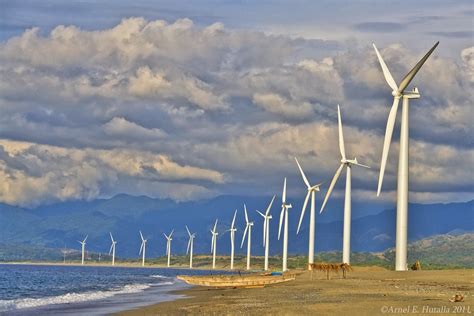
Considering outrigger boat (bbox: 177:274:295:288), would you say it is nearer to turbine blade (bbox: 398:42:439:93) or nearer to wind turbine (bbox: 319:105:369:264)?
wind turbine (bbox: 319:105:369:264)

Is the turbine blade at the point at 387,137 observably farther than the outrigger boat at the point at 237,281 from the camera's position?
No

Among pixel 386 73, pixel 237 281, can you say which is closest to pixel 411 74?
pixel 386 73

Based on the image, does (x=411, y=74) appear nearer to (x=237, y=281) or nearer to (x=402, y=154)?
(x=402, y=154)

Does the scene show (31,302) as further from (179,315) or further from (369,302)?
(369,302)

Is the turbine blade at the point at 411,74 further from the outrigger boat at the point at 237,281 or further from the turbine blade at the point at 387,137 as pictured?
the outrigger boat at the point at 237,281

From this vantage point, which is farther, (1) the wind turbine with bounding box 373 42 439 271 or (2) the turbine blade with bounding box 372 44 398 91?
(2) the turbine blade with bounding box 372 44 398 91

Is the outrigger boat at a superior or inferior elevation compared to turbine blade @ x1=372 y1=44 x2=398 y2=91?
inferior

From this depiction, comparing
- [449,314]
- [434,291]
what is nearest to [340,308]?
[449,314]

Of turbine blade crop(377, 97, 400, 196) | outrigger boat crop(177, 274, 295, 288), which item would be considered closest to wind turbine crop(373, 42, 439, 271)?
turbine blade crop(377, 97, 400, 196)

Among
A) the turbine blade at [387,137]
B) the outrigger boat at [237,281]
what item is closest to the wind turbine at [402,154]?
the turbine blade at [387,137]

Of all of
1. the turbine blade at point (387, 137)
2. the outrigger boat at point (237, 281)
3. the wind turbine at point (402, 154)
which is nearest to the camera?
the turbine blade at point (387, 137)

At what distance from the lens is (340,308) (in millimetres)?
48094

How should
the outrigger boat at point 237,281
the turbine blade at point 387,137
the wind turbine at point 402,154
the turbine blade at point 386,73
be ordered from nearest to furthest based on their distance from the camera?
1. the turbine blade at point 387,137
2. the wind turbine at point 402,154
3. the turbine blade at point 386,73
4. the outrigger boat at point 237,281

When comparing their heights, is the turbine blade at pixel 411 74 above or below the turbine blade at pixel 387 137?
above
